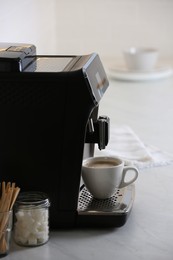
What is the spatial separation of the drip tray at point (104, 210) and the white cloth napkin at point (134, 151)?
8.8 inches

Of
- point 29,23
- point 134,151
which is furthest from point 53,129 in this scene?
point 29,23

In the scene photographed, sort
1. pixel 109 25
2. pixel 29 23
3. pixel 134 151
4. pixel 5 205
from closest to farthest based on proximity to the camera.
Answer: pixel 5 205
pixel 134 151
pixel 29 23
pixel 109 25

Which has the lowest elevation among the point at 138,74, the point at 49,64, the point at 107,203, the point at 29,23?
the point at 138,74

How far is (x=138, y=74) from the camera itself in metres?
2.74

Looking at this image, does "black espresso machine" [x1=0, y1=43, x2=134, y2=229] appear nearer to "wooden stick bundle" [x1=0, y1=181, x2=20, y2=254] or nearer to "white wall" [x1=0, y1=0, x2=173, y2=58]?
"wooden stick bundle" [x1=0, y1=181, x2=20, y2=254]

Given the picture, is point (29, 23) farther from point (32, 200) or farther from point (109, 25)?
point (32, 200)

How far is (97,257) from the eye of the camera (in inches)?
45.9

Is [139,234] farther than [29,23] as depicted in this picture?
No

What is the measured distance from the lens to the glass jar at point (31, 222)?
3.90ft

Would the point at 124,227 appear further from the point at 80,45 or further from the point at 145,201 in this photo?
the point at 80,45

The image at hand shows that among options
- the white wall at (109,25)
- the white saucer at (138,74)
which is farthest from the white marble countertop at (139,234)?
the white wall at (109,25)

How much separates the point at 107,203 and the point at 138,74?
1.47 metres

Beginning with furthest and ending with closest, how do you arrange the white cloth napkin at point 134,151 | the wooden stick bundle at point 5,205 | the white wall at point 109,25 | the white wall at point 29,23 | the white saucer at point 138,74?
1. the white wall at point 109,25
2. the white saucer at point 138,74
3. the white wall at point 29,23
4. the white cloth napkin at point 134,151
5. the wooden stick bundle at point 5,205

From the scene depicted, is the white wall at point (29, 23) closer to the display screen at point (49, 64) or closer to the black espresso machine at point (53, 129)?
the display screen at point (49, 64)
